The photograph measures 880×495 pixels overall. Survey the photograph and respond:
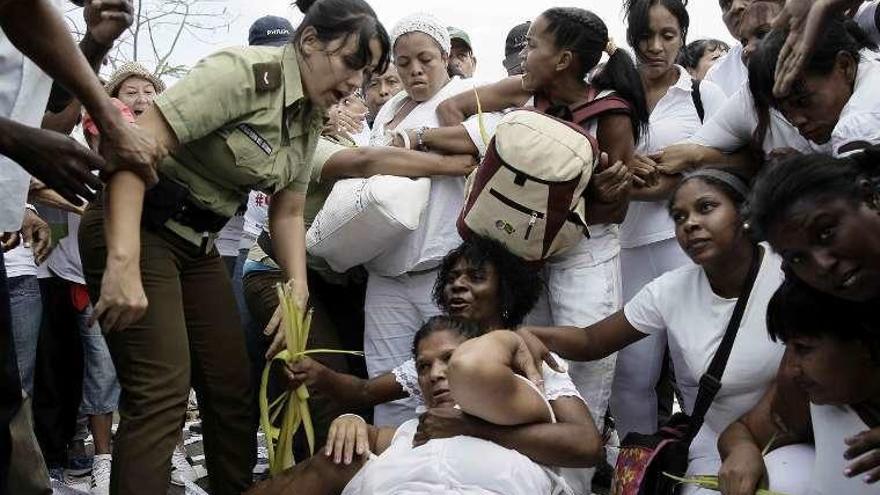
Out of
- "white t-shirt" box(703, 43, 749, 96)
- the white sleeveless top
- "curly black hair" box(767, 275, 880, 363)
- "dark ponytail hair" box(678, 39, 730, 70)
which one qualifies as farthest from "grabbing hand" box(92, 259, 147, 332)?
"dark ponytail hair" box(678, 39, 730, 70)

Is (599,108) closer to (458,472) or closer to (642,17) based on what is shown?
(642,17)

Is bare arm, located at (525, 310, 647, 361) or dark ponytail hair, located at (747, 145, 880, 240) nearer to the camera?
dark ponytail hair, located at (747, 145, 880, 240)

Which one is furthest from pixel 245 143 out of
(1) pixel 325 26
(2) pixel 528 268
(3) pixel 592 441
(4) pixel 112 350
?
(3) pixel 592 441

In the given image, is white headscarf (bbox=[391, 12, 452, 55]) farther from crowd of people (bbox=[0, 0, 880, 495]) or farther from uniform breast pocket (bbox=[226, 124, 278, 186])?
uniform breast pocket (bbox=[226, 124, 278, 186])

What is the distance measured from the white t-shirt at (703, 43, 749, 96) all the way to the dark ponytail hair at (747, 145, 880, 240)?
1654 millimetres

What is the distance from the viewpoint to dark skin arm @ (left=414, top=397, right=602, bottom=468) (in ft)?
8.29

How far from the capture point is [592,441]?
2584mm

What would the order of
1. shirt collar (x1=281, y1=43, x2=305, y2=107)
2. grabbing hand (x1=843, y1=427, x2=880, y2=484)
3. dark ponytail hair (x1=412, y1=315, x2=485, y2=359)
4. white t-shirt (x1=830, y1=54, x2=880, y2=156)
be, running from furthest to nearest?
dark ponytail hair (x1=412, y1=315, x2=485, y2=359)
shirt collar (x1=281, y1=43, x2=305, y2=107)
white t-shirt (x1=830, y1=54, x2=880, y2=156)
grabbing hand (x1=843, y1=427, x2=880, y2=484)

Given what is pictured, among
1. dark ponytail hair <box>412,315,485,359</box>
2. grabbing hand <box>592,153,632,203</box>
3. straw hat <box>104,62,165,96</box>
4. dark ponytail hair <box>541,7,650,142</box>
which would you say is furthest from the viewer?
straw hat <box>104,62,165,96</box>

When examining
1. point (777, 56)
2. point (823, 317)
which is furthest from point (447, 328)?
point (777, 56)

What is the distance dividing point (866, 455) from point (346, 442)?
149 cm

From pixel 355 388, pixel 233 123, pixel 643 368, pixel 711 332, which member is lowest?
pixel 643 368

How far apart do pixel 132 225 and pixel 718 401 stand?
1734mm

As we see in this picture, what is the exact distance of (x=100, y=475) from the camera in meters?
3.89
